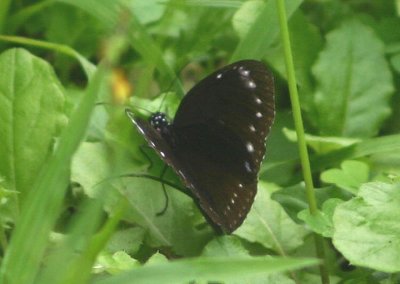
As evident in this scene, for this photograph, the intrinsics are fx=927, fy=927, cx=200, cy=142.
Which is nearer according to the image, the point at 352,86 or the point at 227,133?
the point at 227,133

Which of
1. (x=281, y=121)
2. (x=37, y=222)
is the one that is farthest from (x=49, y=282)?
(x=281, y=121)

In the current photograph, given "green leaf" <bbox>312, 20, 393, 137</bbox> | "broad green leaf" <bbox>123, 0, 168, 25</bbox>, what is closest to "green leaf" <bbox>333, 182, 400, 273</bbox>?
"green leaf" <bbox>312, 20, 393, 137</bbox>

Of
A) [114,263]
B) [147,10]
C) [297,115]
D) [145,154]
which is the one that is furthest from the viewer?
[147,10]

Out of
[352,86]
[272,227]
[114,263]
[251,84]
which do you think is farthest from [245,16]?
[114,263]

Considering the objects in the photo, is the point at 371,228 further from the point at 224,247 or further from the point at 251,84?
the point at 251,84

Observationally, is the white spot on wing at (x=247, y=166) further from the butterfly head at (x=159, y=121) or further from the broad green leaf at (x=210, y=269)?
the broad green leaf at (x=210, y=269)

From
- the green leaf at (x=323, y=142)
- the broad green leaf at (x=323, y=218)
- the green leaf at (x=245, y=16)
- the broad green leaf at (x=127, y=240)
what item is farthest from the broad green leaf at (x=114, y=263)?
the green leaf at (x=245, y=16)
